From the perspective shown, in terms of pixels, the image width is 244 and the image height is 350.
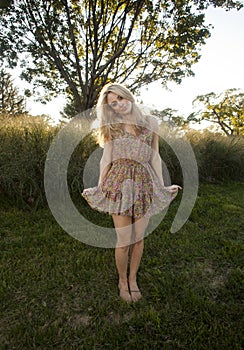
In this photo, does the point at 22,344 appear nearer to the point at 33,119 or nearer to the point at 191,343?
the point at 191,343

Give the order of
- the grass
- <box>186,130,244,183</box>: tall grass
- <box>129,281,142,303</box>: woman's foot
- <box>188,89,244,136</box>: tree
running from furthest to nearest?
1. <box>188,89,244,136</box>: tree
2. <box>186,130,244,183</box>: tall grass
3. <box>129,281,142,303</box>: woman's foot
4. the grass

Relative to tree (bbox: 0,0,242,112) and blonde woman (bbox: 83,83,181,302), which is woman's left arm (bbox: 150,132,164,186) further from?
tree (bbox: 0,0,242,112)

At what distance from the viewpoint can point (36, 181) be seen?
3729mm

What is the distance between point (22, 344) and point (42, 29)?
28.2 ft

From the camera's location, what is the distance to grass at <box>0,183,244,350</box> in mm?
1531

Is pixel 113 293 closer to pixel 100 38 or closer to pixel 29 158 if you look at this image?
pixel 29 158

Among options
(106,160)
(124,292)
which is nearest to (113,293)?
(124,292)

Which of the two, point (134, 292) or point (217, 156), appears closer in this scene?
point (134, 292)

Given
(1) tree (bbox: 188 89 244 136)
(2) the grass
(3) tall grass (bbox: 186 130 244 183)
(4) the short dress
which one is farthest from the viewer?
(1) tree (bbox: 188 89 244 136)

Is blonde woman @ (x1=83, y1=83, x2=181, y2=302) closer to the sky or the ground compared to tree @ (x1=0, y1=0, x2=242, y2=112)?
closer to the ground

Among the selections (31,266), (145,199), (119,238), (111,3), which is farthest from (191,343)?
(111,3)

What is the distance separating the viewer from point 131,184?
1800 millimetres

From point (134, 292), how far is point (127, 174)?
951 millimetres

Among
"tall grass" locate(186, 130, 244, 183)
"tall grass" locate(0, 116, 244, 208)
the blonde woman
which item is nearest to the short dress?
the blonde woman
